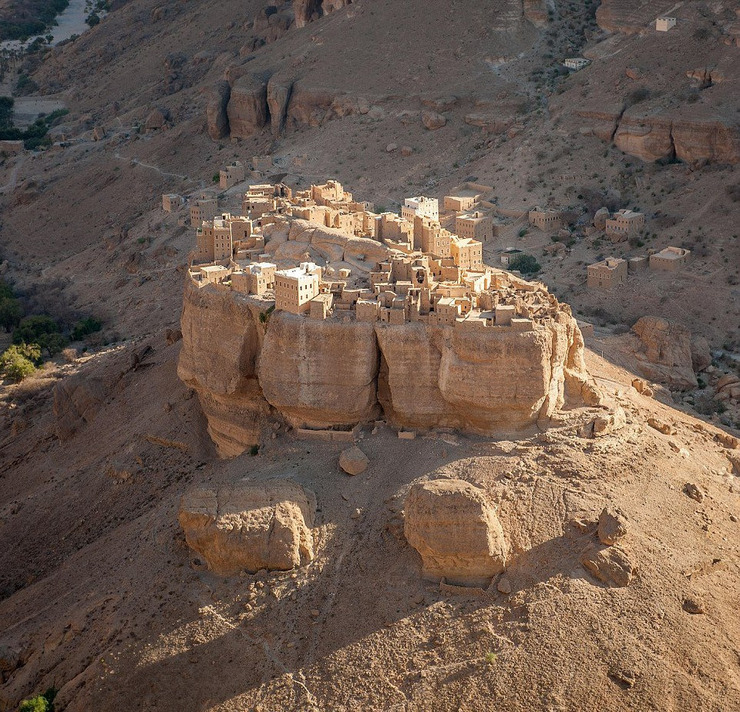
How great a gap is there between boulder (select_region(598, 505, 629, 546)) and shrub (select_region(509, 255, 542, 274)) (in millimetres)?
28278

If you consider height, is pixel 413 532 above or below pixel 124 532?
above

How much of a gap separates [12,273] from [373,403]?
142 feet

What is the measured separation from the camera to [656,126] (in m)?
Result: 66.1

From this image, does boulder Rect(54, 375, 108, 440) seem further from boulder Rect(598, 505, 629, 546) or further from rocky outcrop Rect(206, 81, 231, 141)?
rocky outcrop Rect(206, 81, 231, 141)

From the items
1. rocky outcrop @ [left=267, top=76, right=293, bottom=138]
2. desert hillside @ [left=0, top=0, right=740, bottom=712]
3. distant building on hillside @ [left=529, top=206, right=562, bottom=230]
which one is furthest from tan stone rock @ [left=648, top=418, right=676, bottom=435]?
rocky outcrop @ [left=267, top=76, right=293, bottom=138]

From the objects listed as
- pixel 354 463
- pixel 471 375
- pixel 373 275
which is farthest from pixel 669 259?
pixel 354 463

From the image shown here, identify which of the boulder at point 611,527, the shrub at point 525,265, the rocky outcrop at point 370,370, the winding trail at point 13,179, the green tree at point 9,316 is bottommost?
the winding trail at point 13,179

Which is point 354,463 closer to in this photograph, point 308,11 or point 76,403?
point 76,403

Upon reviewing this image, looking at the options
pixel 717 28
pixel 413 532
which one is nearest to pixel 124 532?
pixel 413 532

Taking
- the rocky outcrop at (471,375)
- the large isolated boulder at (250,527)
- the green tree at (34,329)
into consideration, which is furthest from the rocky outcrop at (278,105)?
the large isolated boulder at (250,527)

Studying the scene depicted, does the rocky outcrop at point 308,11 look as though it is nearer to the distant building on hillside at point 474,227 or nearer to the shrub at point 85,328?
the distant building on hillside at point 474,227

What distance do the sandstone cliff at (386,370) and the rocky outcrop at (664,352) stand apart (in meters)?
9.83

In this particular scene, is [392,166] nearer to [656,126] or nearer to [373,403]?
[656,126]

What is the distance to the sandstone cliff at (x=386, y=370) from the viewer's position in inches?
1382
